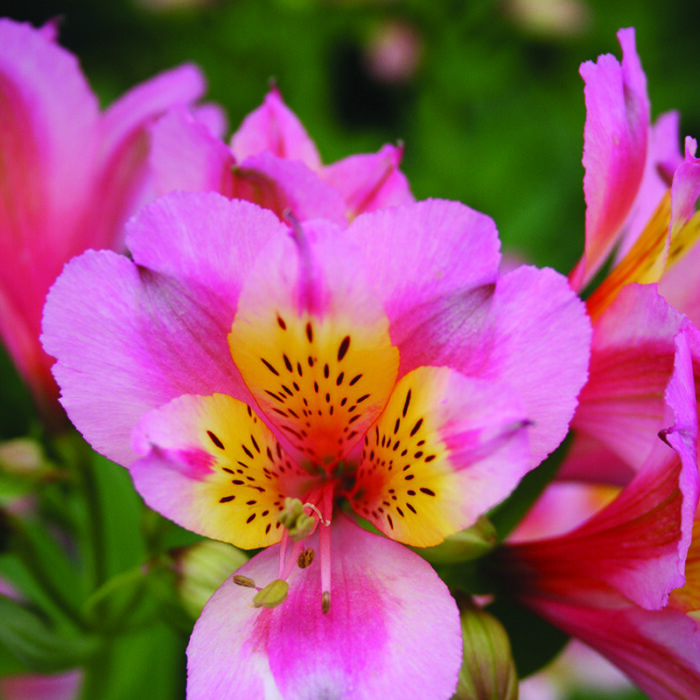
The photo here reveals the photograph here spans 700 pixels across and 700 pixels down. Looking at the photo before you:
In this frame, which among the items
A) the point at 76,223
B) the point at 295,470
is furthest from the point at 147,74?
the point at 295,470

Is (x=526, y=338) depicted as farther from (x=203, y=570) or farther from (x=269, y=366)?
(x=203, y=570)

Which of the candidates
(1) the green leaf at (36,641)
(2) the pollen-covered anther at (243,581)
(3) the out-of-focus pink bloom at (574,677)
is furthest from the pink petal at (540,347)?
(3) the out-of-focus pink bloom at (574,677)

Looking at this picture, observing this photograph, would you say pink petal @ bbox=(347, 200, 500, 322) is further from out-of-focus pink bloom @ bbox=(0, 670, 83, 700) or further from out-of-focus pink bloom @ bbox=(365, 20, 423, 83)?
out-of-focus pink bloom @ bbox=(365, 20, 423, 83)

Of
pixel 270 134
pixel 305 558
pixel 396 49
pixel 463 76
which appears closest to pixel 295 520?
pixel 305 558

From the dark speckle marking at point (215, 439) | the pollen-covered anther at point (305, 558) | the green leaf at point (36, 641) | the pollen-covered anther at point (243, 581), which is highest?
the dark speckle marking at point (215, 439)

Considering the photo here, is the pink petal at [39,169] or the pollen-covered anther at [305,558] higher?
the pink petal at [39,169]

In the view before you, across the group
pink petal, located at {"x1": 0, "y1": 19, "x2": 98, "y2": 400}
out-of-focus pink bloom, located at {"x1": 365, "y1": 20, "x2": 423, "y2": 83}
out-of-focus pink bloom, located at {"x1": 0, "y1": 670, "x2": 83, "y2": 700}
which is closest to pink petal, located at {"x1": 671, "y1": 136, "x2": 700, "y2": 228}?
pink petal, located at {"x1": 0, "y1": 19, "x2": 98, "y2": 400}

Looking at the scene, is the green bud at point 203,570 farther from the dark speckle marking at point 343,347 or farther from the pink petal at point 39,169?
the pink petal at point 39,169

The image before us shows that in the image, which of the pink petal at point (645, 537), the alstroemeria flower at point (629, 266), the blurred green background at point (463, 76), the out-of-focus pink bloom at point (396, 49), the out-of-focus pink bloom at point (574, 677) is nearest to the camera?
the pink petal at point (645, 537)
